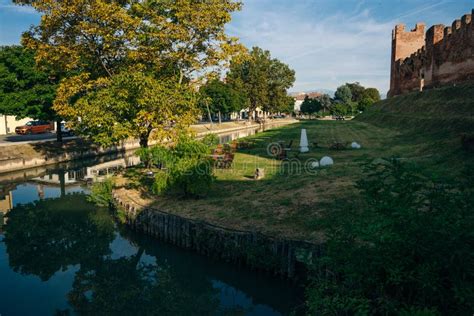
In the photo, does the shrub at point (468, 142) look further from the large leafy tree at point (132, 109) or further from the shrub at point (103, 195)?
the shrub at point (103, 195)

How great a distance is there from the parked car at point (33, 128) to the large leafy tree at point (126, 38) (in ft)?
88.4

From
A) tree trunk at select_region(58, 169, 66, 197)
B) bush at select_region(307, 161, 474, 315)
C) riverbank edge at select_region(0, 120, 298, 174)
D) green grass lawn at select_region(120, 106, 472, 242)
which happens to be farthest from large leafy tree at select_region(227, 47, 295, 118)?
bush at select_region(307, 161, 474, 315)

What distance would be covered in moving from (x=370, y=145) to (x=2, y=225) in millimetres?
25423

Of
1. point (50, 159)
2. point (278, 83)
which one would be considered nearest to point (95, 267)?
point (50, 159)

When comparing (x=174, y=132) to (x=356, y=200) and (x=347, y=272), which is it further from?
(x=347, y=272)

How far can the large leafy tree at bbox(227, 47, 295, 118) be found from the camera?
259 ft

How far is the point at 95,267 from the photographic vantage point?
41.3ft

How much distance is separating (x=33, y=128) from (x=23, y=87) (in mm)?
18043

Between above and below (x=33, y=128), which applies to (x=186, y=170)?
below

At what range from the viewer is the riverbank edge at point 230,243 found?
1016 centimetres

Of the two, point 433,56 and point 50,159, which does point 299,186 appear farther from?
point 433,56

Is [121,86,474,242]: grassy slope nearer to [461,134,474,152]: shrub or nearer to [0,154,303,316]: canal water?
[461,134,474,152]: shrub

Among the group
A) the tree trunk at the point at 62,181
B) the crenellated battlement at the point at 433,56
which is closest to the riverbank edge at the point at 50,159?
the tree trunk at the point at 62,181

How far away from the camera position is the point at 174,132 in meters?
21.7
